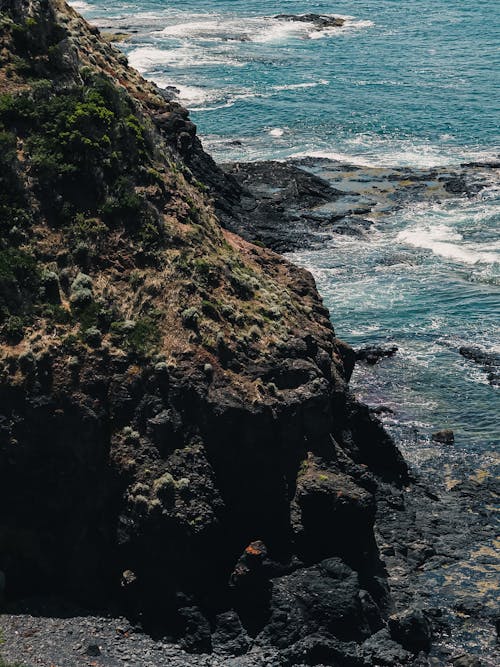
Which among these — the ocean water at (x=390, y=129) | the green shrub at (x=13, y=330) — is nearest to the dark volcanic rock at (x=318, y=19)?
the ocean water at (x=390, y=129)

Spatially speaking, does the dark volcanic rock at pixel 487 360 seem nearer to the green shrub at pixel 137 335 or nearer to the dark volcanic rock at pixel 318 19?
the green shrub at pixel 137 335

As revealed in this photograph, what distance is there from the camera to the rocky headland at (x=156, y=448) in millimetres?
39750

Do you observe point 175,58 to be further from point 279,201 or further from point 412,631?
point 412,631

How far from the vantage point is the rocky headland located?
39.8 metres

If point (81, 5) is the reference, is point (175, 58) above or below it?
below

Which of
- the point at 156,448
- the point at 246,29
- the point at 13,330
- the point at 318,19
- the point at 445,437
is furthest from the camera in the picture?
the point at 318,19

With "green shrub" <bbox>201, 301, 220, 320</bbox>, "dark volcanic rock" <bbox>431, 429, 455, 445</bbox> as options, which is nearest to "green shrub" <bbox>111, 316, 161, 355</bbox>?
"green shrub" <bbox>201, 301, 220, 320</bbox>

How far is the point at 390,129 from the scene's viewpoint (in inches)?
4572

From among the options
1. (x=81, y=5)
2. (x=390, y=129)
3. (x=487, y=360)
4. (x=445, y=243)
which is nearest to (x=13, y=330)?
(x=487, y=360)

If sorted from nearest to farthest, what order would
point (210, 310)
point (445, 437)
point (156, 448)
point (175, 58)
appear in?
point (156, 448), point (210, 310), point (445, 437), point (175, 58)

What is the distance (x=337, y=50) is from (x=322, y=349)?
113m

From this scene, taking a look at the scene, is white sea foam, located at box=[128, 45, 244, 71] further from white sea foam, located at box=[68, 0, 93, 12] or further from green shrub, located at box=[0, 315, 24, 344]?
green shrub, located at box=[0, 315, 24, 344]

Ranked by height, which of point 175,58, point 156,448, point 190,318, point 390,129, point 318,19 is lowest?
point 156,448

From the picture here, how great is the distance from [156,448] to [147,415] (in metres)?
1.47
